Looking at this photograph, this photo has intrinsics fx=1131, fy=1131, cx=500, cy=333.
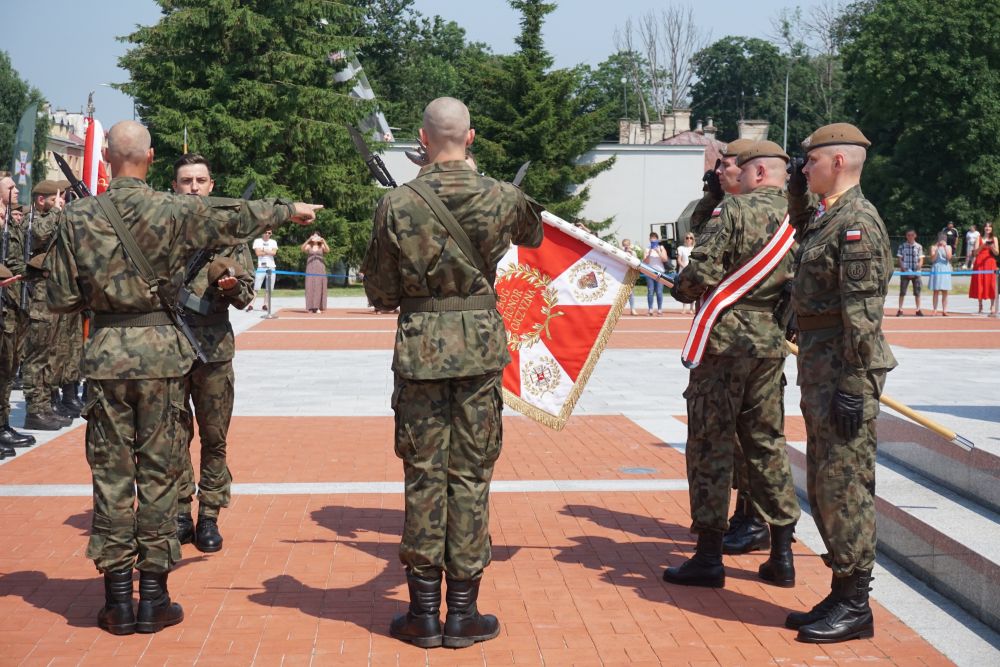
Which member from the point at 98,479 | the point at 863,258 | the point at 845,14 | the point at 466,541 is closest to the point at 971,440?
the point at 863,258

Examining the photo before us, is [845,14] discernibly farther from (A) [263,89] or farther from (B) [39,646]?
(B) [39,646]

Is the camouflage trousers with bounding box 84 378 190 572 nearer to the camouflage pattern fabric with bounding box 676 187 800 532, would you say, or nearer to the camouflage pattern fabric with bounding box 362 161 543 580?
the camouflage pattern fabric with bounding box 362 161 543 580

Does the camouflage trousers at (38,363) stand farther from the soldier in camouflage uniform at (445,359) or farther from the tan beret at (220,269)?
the soldier in camouflage uniform at (445,359)

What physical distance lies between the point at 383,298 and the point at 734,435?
2.11m

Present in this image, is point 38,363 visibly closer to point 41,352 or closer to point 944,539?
point 41,352

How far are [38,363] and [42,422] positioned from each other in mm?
549

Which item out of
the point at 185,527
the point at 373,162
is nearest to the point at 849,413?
the point at 373,162

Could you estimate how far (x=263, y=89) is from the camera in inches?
1529

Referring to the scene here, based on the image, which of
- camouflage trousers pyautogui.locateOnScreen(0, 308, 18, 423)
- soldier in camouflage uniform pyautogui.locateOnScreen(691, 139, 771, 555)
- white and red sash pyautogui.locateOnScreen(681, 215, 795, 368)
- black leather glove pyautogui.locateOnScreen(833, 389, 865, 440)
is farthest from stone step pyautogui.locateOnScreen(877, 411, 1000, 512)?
camouflage trousers pyautogui.locateOnScreen(0, 308, 18, 423)

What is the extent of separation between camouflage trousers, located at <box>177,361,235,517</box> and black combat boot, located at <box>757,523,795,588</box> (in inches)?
123

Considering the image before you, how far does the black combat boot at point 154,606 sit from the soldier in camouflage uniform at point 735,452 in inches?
120

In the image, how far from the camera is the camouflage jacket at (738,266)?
5793 millimetres

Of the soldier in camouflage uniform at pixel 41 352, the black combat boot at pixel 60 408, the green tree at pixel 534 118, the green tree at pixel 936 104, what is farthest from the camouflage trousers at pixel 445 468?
the green tree at pixel 936 104

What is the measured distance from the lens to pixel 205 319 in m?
6.47
